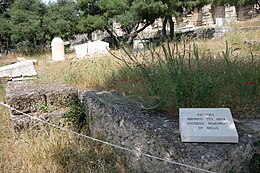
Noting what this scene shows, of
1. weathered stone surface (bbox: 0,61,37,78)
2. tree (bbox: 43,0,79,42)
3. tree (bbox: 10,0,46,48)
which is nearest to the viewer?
weathered stone surface (bbox: 0,61,37,78)

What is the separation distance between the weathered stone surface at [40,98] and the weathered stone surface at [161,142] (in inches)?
32.1

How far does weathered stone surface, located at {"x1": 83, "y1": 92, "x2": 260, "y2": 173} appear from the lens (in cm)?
169

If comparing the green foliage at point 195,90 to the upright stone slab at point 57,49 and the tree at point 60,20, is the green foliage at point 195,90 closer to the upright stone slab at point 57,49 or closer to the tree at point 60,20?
the upright stone slab at point 57,49

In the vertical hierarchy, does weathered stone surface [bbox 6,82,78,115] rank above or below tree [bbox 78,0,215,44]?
below

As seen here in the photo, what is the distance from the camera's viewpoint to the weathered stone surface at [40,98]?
11.1ft

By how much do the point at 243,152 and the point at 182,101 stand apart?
76cm

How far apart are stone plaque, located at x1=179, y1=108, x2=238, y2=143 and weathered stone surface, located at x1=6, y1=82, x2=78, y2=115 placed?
203cm

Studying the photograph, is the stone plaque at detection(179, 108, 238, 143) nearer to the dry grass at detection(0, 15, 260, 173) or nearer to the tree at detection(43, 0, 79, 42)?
the dry grass at detection(0, 15, 260, 173)

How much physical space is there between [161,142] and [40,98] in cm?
212

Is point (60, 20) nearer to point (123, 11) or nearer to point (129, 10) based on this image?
point (123, 11)

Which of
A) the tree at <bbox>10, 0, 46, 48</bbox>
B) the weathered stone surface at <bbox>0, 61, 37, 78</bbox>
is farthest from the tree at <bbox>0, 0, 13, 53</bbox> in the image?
the weathered stone surface at <bbox>0, 61, 37, 78</bbox>

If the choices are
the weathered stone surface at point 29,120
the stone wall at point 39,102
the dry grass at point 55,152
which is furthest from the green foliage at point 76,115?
the dry grass at point 55,152

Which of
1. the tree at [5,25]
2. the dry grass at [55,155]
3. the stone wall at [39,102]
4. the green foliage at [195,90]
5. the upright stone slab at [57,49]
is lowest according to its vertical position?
the dry grass at [55,155]

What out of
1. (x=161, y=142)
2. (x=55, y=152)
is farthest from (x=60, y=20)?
(x=161, y=142)
